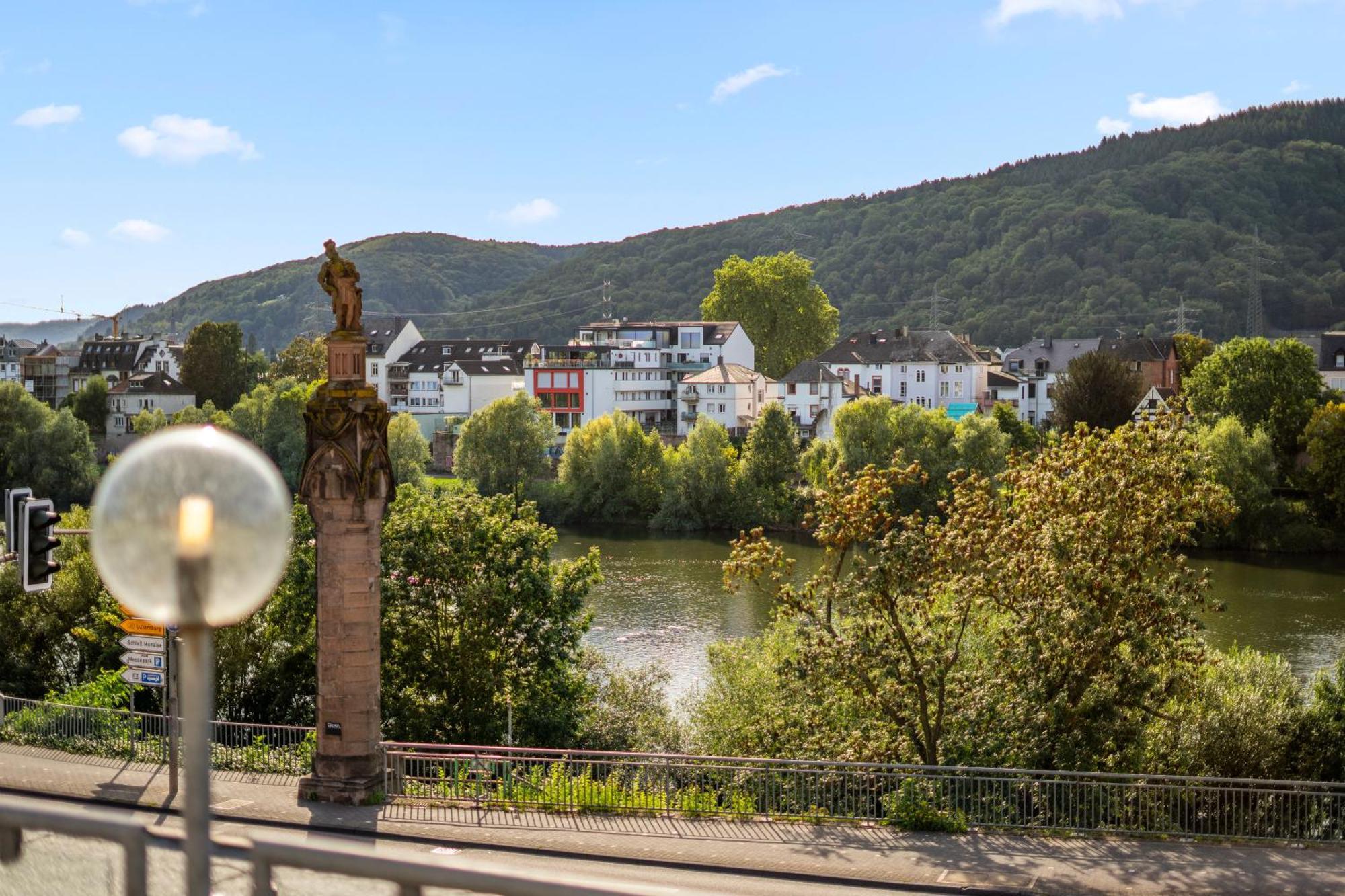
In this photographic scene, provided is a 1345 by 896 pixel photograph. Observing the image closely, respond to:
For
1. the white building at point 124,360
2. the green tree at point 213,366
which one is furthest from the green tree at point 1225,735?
the white building at point 124,360

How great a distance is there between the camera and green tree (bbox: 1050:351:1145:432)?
7875 cm

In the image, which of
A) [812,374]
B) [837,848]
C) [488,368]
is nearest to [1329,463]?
[812,374]

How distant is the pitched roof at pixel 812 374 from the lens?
9500 centimetres

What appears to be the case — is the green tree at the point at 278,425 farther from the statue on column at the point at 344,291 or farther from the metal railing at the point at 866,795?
the metal railing at the point at 866,795

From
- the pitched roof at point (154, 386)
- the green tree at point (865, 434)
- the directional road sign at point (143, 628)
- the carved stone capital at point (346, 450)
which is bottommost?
the directional road sign at point (143, 628)

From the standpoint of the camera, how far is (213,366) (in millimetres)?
109875

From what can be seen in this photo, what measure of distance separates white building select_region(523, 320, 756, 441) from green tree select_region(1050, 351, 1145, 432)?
1087 inches

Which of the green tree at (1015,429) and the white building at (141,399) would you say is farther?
the white building at (141,399)

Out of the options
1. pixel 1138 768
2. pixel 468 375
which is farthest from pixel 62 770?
pixel 468 375

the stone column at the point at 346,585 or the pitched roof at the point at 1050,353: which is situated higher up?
the pitched roof at the point at 1050,353

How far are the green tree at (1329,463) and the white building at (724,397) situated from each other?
36214mm

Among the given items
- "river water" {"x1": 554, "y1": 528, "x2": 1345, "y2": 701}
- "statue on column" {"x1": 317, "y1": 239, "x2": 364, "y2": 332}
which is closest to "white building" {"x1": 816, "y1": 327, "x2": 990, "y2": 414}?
"river water" {"x1": 554, "y1": 528, "x2": 1345, "y2": 701}

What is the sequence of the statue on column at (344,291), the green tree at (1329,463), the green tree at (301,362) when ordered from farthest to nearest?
1. the green tree at (301,362)
2. the green tree at (1329,463)
3. the statue on column at (344,291)

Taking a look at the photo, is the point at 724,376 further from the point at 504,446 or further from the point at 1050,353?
the point at 1050,353
